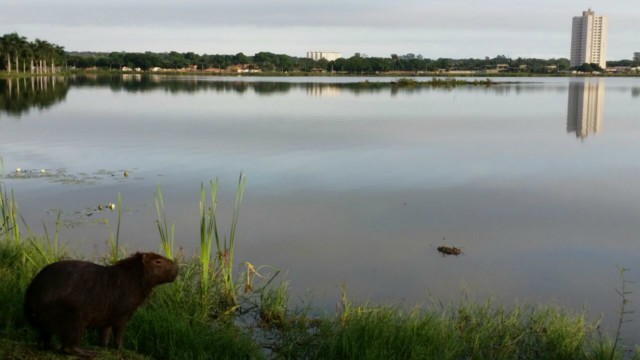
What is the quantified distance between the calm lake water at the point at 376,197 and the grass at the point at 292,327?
696 mm

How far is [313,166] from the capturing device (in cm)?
1464

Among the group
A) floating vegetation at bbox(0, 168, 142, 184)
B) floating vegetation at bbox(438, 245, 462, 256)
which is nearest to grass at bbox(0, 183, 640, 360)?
floating vegetation at bbox(438, 245, 462, 256)

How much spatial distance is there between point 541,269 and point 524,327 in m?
2.26

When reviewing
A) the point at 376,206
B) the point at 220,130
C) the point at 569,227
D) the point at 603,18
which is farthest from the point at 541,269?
the point at 603,18

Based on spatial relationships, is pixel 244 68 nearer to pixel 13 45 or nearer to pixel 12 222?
pixel 13 45

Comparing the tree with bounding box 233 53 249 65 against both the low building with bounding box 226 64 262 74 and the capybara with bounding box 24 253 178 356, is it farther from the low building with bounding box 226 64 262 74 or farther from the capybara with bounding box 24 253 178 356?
the capybara with bounding box 24 253 178 356

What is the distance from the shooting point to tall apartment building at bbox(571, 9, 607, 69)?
7594 inches

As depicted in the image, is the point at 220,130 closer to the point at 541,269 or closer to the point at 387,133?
the point at 387,133

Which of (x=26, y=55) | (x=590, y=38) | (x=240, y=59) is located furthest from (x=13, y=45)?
(x=590, y=38)

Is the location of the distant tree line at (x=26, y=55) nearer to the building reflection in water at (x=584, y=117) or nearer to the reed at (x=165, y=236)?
the building reflection in water at (x=584, y=117)

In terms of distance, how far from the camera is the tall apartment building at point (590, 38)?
192875 millimetres

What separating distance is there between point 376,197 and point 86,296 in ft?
26.3

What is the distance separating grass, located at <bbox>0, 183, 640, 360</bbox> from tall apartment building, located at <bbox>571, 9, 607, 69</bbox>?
203012 millimetres

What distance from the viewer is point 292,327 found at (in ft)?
18.3
